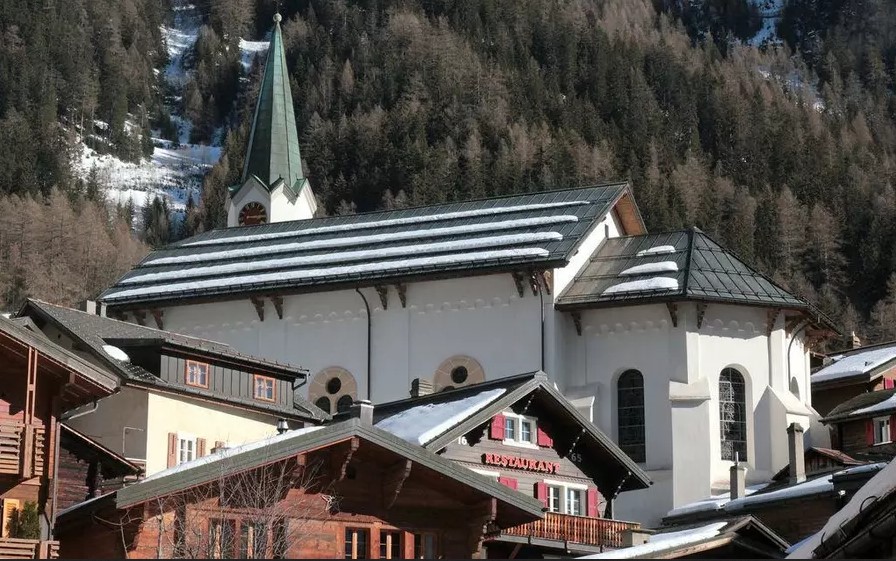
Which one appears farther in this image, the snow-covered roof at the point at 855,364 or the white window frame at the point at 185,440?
the snow-covered roof at the point at 855,364

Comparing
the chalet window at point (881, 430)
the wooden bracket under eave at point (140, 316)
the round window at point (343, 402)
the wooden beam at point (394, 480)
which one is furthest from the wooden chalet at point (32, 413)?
the wooden bracket under eave at point (140, 316)

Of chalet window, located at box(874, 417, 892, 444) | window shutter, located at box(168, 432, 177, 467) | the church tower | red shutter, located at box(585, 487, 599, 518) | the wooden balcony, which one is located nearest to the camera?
the wooden balcony

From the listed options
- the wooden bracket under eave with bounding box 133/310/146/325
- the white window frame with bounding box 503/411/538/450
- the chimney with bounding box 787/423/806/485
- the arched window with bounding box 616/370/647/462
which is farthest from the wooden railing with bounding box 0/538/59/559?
the wooden bracket under eave with bounding box 133/310/146/325

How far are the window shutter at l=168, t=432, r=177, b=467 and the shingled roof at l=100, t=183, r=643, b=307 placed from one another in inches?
630

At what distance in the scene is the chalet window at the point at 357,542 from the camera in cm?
2989

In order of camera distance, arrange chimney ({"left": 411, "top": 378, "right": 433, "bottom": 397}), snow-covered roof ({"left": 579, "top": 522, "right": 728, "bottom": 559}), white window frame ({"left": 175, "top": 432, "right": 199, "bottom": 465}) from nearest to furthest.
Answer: snow-covered roof ({"left": 579, "top": 522, "right": 728, "bottom": 559}) → white window frame ({"left": 175, "top": 432, "right": 199, "bottom": 465}) → chimney ({"left": 411, "top": 378, "right": 433, "bottom": 397})

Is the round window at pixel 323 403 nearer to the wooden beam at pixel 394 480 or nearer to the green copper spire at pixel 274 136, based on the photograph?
the green copper spire at pixel 274 136

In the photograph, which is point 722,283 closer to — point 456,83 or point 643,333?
point 643,333

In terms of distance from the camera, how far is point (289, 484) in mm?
29062

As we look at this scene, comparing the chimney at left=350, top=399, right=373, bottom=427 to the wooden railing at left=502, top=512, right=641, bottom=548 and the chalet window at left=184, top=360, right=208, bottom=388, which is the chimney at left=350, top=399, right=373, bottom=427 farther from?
the chalet window at left=184, top=360, right=208, bottom=388

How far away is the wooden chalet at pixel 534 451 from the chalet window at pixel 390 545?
4.91 meters

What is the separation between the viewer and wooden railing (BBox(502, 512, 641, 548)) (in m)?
36.9

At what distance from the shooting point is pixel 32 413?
31125mm

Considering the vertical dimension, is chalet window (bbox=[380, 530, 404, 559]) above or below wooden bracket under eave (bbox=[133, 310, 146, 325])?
below
